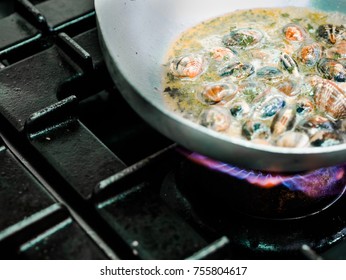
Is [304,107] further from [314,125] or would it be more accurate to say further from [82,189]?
[82,189]

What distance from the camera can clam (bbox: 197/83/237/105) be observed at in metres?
1.07

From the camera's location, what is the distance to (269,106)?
105 cm

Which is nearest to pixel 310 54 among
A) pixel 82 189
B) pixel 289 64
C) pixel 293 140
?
pixel 289 64

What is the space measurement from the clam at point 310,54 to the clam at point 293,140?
23 cm

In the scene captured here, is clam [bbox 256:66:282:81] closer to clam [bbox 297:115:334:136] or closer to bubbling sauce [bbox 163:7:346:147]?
bubbling sauce [bbox 163:7:346:147]

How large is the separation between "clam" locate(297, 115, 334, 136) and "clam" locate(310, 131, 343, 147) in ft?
0.04

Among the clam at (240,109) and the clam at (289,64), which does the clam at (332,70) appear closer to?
the clam at (289,64)

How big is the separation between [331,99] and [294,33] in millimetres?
222

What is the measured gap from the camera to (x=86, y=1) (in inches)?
51.1

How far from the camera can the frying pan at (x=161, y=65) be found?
32.6 inches

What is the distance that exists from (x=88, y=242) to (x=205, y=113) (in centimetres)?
29

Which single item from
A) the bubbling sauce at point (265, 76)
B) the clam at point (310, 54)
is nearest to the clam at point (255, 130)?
the bubbling sauce at point (265, 76)

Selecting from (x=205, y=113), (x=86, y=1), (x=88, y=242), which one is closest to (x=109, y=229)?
(x=88, y=242)

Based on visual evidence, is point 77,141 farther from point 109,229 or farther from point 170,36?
point 170,36
